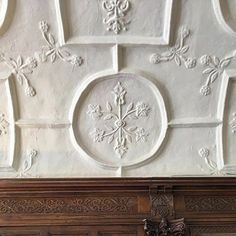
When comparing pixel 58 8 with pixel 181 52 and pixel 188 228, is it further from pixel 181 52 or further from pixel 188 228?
pixel 188 228

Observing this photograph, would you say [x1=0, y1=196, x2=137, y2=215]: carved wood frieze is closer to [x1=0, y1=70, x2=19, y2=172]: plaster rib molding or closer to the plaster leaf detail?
[x1=0, y1=70, x2=19, y2=172]: plaster rib molding

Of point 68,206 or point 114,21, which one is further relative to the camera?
point 68,206

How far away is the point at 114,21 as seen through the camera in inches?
188

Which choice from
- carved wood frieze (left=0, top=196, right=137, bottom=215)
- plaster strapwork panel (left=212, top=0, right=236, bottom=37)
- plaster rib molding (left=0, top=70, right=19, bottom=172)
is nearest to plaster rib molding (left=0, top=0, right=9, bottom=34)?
plaster rib molding (left=0, top=70, right=19, bottom=172)

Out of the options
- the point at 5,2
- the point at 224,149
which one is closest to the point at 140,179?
the point at 224,149

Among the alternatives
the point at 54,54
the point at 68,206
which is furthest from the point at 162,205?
the point at 54,54

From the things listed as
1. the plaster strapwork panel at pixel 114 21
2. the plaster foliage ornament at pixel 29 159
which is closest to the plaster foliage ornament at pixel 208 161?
the plaster strapwork panel at pixel 114 21

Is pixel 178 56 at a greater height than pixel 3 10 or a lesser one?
lesser

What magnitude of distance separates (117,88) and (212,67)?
3.66 feet

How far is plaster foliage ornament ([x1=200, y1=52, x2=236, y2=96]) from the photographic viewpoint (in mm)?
5043

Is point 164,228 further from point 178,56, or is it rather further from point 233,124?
point 178,56

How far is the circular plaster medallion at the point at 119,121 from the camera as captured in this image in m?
5.21

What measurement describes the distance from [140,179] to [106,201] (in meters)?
0.46

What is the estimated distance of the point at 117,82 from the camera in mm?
5184
